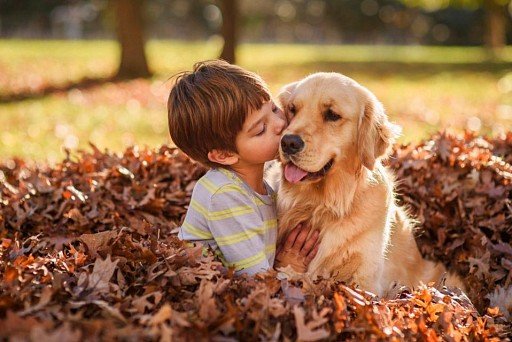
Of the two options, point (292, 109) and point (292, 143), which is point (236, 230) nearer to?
point (292, 143)

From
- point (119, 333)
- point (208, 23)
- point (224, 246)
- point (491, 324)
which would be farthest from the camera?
point (208, 23)

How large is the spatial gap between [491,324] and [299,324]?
129 cm

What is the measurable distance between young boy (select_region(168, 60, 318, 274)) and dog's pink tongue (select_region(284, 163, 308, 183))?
128 millimetres

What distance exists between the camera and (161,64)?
870 inches

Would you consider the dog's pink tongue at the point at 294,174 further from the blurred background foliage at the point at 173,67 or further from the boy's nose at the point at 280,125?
the blurred background foliage at the point at 173,67

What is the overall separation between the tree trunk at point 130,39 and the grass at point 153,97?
62 centimetres

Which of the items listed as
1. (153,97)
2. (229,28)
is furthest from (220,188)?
(229,28)

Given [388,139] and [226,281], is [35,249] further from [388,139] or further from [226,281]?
[388,139]

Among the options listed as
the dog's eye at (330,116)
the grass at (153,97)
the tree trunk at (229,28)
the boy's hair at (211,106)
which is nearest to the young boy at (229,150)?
the boy's hair at (211,106)

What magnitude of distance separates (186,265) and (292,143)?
0.93 metres

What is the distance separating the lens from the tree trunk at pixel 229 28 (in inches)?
766

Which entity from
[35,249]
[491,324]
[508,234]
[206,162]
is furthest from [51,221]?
[508,234]

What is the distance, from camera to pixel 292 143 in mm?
3516

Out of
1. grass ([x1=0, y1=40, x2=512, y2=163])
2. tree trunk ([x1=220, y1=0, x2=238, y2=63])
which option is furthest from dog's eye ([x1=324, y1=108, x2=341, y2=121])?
tree trunk ([x1=220, y1=0, x2=238, y2=63])
